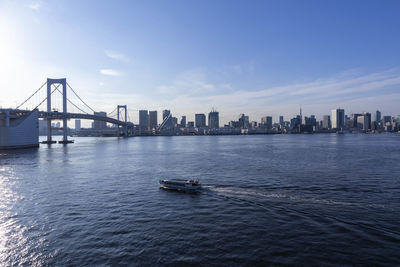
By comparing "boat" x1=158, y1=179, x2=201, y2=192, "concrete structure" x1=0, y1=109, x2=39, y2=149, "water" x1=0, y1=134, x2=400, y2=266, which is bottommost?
"water" x1=0, y1=134, x2=400, y2=266

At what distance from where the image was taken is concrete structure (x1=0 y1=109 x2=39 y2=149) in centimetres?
8244

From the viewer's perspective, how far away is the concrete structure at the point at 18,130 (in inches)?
3246

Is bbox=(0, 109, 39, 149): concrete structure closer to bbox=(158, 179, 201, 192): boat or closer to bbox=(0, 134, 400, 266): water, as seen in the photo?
bbox=(0, 134, 400, 266): water

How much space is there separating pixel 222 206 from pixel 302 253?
9414mm

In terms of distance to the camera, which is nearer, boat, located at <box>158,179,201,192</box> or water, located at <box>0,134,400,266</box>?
water, located at <box>0,134,400,266</box>

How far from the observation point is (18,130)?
85.3 metres

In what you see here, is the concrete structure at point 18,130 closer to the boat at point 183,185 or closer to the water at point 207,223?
the water at point 207,223

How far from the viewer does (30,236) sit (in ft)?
53.1

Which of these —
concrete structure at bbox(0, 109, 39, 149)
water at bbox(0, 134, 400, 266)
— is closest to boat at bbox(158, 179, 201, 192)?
water at bbox(0, 134, 400, 266)

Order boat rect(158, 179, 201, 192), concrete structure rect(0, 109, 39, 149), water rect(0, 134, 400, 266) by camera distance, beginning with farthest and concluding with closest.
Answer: concrete structure rect(0, 109, 39, 149) < boat rect(158, 179, 201, 192) < water rect(0, 134, 400, 266)

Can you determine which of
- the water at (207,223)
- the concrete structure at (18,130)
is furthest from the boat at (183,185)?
the concrete structure at (18,130)

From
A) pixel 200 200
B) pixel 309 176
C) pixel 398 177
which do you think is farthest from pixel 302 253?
pixel 398 177

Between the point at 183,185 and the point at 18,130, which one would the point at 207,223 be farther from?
the point at 18,130

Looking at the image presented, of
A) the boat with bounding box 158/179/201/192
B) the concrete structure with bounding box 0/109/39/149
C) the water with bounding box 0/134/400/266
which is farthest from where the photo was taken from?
the concrete structure with bounding box 0/109/39/149
